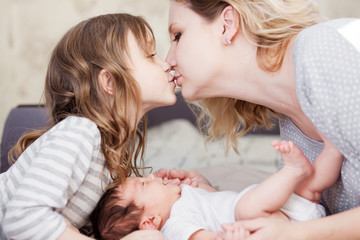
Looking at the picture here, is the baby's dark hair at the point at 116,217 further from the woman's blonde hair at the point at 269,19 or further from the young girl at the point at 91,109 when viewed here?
the woman's blonde hair at the point at 269,19

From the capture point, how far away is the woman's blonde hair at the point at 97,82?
142 cm

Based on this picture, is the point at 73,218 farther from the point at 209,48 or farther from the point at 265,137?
the point at 265,137

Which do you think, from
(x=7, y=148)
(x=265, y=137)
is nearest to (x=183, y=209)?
(x=7, y=148)

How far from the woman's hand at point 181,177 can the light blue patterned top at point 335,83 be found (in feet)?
1.91

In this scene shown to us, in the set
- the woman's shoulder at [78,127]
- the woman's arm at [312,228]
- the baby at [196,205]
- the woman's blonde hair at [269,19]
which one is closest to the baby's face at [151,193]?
the baby at [196,205]

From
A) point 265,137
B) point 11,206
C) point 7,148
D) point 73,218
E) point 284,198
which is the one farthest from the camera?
point 265,137

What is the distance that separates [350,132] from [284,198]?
262 millimetres

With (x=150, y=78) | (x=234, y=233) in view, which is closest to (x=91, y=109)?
(x=150, y=78)

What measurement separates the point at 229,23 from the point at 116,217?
742mm

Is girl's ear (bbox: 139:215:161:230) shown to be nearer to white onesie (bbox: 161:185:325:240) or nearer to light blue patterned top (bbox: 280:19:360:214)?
white onesie (bbox: 161:185:325:240)

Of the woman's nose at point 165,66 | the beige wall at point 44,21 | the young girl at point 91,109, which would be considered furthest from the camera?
the beige wall at point 44,21

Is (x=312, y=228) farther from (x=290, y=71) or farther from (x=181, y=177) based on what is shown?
(x=181, y=177)

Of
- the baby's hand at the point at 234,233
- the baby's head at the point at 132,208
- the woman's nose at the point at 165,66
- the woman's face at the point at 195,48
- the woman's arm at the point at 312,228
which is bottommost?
the baby's head at the point at 132,208

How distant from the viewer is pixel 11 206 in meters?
1.11
